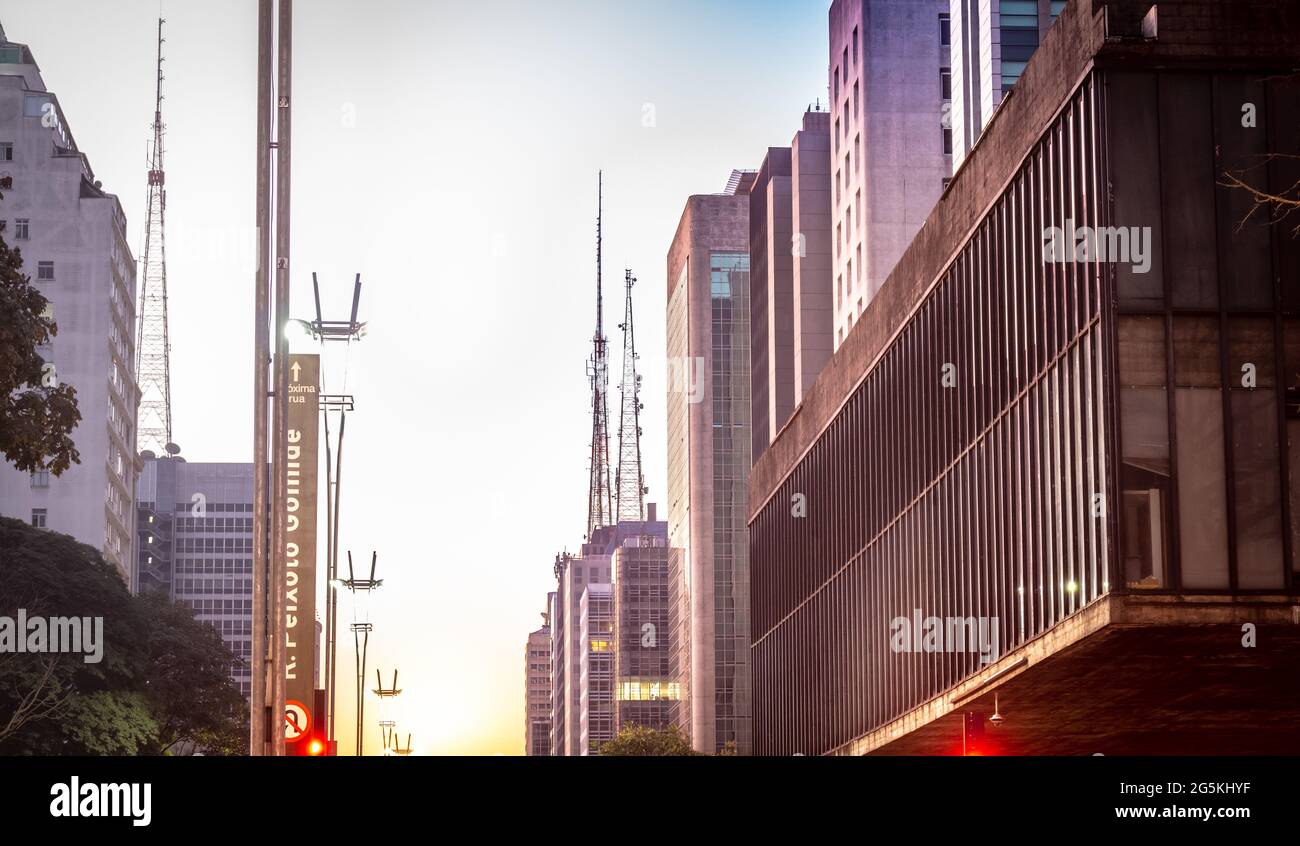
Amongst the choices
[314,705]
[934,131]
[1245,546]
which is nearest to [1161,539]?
[1245,546]

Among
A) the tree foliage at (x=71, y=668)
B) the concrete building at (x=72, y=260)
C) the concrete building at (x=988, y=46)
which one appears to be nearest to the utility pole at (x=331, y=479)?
the tree foliage at (x=71, y=668)

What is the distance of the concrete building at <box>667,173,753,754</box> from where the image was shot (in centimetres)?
16962

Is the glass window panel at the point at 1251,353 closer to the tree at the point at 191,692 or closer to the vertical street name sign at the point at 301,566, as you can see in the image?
the vertical street name sign at the point at 301,566

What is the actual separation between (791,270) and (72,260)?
59784mm

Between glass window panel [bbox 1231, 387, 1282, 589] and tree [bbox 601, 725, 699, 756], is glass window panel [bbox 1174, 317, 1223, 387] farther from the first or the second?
tree [bbox 601, 725, 699, 756]

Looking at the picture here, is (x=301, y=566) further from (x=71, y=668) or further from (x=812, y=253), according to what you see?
(x=812, y=253)

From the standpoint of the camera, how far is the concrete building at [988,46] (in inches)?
3762

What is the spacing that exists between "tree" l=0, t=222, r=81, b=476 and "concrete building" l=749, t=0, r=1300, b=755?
20746mm

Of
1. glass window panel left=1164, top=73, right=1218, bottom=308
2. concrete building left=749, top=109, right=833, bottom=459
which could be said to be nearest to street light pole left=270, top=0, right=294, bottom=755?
glass window panel left=1164, top=73, right=1218, bottom=308

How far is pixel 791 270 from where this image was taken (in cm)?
13125

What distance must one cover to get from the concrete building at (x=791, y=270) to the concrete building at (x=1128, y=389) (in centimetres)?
7658
